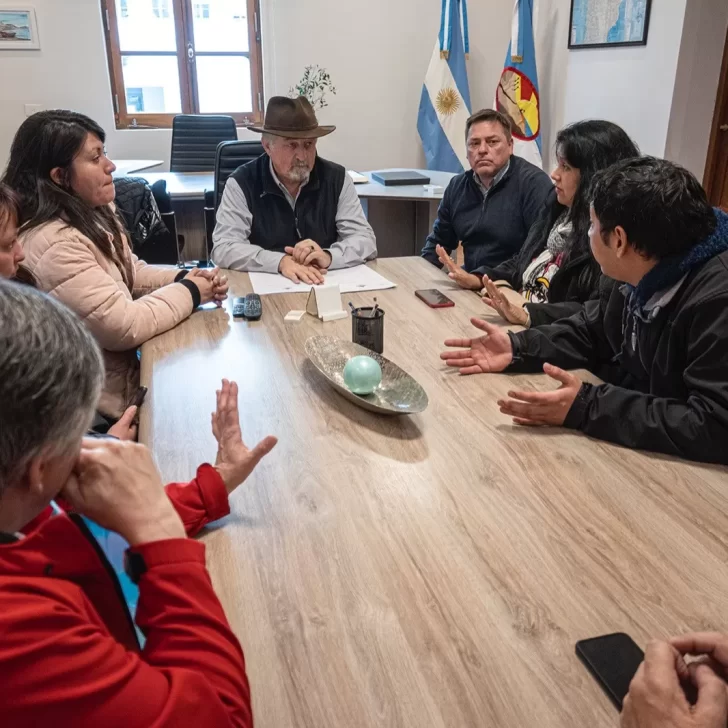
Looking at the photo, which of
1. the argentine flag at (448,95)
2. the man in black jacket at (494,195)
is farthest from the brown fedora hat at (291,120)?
the argentine flag at (448,95)

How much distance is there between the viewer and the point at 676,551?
1.01 metres

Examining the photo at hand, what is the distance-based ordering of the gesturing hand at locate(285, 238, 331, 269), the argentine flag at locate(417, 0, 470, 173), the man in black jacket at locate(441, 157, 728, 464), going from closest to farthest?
the man in black jacket at locate(441, 157, 728, 464) < the gesturing hand at locate(285, 238, 331, 269) < the argentine flag at locate(417, 0, 470, 173)

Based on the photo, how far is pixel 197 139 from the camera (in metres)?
4.86

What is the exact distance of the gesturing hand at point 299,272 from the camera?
236 cm

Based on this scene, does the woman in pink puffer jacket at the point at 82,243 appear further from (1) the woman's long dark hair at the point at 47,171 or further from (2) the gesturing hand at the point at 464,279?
(2) the gesturing hand at the point at 464,279

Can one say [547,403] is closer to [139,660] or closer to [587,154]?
[139,660]

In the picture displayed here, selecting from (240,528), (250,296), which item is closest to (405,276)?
(250,296)

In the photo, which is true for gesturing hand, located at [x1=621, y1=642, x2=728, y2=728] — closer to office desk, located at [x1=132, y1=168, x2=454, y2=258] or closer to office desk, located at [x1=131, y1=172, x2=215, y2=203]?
office desk, located at [x1=132, y1=168, x2=454, y2=258]

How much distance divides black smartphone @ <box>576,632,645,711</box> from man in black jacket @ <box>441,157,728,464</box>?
524 millimetres

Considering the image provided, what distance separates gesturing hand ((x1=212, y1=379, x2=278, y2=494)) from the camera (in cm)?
112

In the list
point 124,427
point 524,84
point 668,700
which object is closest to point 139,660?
point 668,700

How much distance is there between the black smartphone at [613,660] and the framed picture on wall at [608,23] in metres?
4.03

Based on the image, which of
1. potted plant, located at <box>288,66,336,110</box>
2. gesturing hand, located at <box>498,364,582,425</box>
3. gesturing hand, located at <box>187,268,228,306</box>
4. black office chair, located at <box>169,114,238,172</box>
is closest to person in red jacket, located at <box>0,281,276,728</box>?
gesturing hand, located at <box>498,364,582,425</box>

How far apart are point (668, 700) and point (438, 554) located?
37 centimetres
